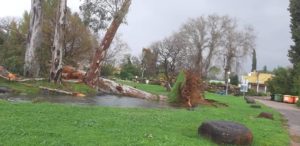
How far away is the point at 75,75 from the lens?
28.0 m

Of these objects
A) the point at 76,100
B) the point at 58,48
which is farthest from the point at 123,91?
the point at 76,100

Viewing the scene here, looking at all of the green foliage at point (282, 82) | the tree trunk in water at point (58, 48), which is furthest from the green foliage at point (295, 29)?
the tree trunk in water at point (58, 48)

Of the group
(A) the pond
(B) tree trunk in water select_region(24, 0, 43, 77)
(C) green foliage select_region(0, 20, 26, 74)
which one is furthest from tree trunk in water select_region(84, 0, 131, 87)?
(A) the pond

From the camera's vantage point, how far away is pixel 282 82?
5700 centimetres

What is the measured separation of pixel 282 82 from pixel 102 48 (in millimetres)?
36095

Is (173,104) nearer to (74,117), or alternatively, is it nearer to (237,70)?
(74,117)

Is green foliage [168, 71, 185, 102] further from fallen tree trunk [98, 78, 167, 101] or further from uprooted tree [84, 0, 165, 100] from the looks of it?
uprooted tree [84, 0, 165, 100]

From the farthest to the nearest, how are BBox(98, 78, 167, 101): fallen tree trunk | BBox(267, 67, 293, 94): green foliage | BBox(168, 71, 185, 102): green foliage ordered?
BBox(267, 67, 293, 94): green foliage, BBox(98, 78, 167, 101): fallen tree trunk, BBox(168, 71, 185, 102): green foliage

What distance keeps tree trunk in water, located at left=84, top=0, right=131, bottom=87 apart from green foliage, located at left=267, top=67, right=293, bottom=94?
107 feet

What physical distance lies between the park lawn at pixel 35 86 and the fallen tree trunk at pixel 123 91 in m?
1.78

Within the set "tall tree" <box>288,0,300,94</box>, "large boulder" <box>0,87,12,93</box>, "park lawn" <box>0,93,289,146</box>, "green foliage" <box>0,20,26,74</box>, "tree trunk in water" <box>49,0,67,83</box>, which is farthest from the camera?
"tall tree" <box>288,0,300,94</box>

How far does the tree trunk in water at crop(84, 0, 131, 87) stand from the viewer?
87.5 feet

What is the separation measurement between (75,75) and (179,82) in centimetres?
842

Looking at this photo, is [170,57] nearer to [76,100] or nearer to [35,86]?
[35,86]
